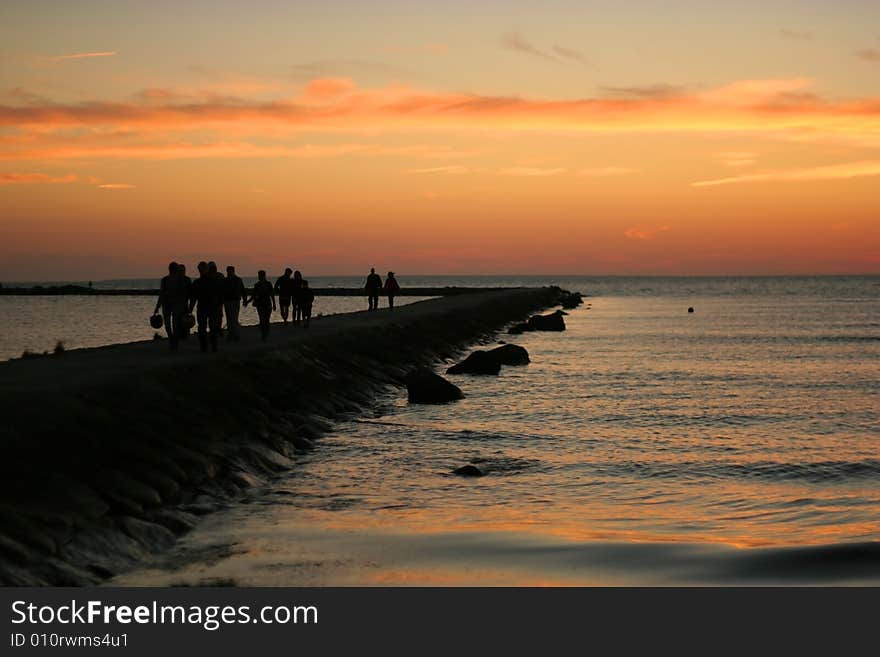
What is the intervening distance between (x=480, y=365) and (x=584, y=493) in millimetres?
18425

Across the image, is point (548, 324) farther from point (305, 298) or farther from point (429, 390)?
point (429, 390)

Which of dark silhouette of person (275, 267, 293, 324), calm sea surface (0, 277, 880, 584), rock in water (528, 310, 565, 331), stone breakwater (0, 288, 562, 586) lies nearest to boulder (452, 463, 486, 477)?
calm sea surface (0, 277, 880, 584)

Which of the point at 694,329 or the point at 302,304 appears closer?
the point at 302,304

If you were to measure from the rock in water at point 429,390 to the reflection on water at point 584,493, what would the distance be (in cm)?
45

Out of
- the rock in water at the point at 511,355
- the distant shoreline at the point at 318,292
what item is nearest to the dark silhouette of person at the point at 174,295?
the rock in water at the point at 511,355

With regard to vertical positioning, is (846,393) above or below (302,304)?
below

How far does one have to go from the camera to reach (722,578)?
11.2 m

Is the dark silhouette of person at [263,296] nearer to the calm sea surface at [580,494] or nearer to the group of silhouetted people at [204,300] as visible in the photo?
the group of silhouetted people at [204,300]

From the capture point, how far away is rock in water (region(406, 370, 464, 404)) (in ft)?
88.0
